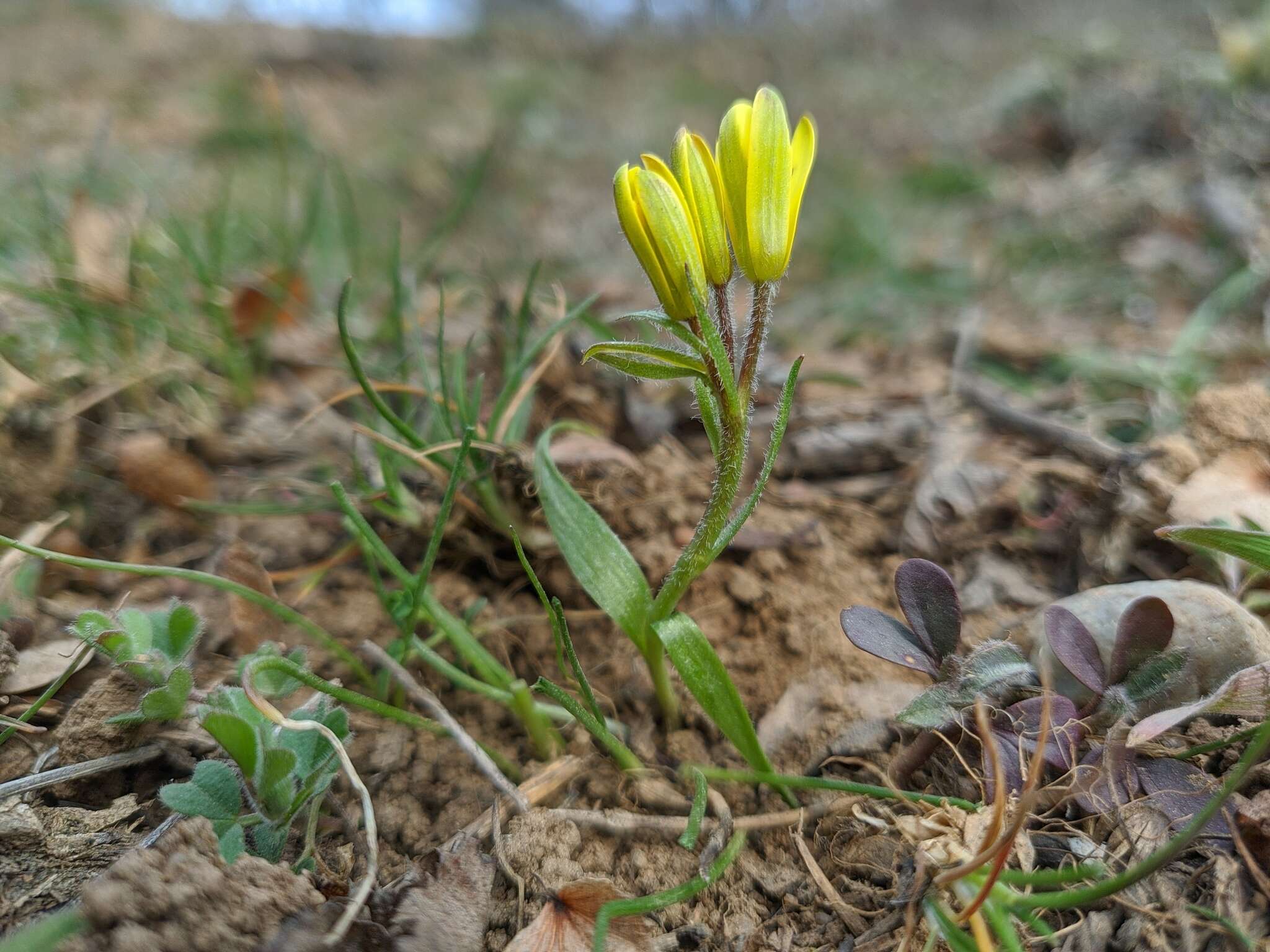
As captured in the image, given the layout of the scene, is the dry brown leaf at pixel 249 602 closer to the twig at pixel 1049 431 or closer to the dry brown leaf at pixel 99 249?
the dry brown leaf at pixel 99 249

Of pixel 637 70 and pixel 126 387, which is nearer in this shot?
pixel 126 387

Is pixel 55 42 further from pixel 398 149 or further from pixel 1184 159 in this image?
pixel 1184 159

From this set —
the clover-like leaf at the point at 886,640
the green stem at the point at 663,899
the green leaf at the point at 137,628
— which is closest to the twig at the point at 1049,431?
the clover-like leaf at the point at 886,640

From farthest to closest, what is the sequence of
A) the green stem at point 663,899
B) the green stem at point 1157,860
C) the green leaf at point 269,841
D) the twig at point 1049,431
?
the twig at point 1049,431, the green leaf at point 269,841, the green stem at point 663,899, the green stem at point 1157,860

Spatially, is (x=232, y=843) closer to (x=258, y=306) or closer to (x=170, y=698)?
(x=170, y=698)

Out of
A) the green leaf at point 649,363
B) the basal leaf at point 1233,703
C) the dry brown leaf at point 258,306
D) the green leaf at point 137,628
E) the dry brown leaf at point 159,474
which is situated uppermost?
the dry brown leaf at point 258,306

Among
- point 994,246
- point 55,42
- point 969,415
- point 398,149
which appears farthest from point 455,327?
point 55,42

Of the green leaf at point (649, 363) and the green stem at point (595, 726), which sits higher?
the green leaf at point (649, 363)
